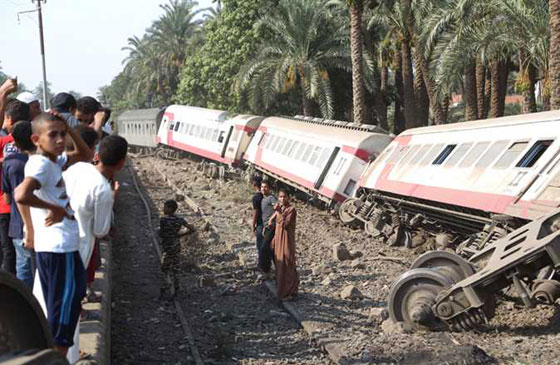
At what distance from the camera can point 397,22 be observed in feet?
93.8

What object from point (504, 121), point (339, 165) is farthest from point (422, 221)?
point (339, 165)

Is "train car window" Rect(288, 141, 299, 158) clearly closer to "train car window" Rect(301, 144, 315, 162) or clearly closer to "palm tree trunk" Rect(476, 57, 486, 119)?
"train car window" Rect(301, 144, 315, 162)

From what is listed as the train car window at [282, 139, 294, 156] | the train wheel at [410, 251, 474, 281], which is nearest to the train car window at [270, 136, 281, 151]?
the train car window at [282, 139, 294, 156]

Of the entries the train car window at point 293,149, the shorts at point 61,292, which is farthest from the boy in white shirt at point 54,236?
the train car window at point 293,149

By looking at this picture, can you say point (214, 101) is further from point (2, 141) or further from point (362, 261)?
point (2, 141)

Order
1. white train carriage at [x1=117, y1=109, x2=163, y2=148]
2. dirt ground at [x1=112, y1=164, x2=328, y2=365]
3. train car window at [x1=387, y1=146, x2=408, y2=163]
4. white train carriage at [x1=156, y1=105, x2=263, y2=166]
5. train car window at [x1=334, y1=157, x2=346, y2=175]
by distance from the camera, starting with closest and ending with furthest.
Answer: dirt ground at [x1=112, y1=164, x2=328, y2=365]
train car window at [x1=387, y1=146, x2=408, y2=163]
train car window at [x1=334, y1=157, x2=346, y2=175]
white train carriage at [x1=156, y1=105, x2=263, y2=166]
white train carriage at [x1=117, y1=109, x2=163, y2=148]

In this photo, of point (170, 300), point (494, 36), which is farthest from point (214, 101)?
point (170, 300)

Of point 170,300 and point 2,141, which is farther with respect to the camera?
point 170,300

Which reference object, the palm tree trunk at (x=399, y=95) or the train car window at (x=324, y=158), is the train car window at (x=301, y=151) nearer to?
the train car window at (x=324, y=158)

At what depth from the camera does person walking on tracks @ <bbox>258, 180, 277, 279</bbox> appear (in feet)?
39.7

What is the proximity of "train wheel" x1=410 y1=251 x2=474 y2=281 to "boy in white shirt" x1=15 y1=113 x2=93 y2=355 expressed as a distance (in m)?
5.40

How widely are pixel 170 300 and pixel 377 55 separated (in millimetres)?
26450

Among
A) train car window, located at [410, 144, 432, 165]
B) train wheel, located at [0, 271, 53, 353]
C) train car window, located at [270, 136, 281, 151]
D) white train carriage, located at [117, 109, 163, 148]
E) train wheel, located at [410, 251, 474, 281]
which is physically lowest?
white train carriage, located at [117, 109, 163, 148]

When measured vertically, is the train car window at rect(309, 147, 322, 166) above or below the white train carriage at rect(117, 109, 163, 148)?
above
